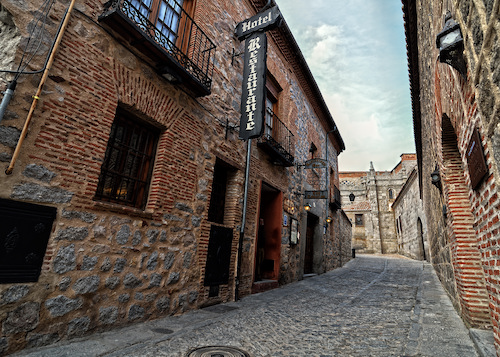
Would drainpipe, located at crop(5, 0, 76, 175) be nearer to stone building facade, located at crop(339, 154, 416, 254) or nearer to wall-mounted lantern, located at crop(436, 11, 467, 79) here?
wall-mounted lantern, located at crop(436, 11, 467, 79)

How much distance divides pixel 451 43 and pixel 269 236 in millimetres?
6557

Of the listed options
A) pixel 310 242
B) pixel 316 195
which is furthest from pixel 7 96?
pixel 310 242

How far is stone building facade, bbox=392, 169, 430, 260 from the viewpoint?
16328 mm

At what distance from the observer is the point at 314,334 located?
11.9 feet

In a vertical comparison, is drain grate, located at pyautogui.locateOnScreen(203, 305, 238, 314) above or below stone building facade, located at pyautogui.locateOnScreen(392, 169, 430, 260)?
below

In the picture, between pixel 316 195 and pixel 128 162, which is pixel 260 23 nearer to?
pixel 128 162

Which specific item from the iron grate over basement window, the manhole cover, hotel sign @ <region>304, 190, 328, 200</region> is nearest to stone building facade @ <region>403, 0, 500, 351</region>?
the manhole cover

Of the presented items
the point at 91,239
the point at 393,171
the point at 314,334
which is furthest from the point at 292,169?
the point at 393,171

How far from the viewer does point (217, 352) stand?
9.46 feet

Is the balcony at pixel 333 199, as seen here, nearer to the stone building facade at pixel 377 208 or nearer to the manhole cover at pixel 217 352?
the manhole cover at pixel 217 352

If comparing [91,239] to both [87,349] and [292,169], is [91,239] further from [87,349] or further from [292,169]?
[292,169]

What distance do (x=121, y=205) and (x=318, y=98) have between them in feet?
34.9

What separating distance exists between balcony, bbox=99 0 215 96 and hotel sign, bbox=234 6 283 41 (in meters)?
1.30

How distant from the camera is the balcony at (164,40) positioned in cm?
362
